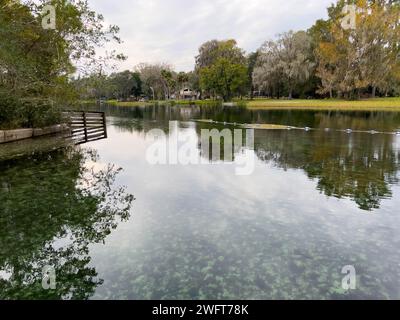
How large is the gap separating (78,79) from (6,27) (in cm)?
761

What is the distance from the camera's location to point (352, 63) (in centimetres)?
5525

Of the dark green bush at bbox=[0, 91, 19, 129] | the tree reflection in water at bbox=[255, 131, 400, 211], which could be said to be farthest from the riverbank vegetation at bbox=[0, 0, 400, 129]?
the tree reflection in water at bbox=[255, 131, 400, 211]

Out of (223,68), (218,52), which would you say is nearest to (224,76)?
(223,68)

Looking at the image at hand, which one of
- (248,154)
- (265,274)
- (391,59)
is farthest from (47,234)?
(391,59)

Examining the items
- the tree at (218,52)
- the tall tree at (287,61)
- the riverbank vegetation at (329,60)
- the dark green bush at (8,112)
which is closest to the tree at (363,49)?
the riverbank vegetation at (329,60)

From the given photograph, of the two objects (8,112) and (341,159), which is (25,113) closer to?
(8,112)

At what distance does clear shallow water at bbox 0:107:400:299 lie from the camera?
4715mm

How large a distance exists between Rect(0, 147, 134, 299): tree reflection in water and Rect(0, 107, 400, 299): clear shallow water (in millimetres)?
29

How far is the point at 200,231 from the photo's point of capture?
6.59 metres

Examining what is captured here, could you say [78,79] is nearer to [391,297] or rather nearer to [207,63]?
[391,297]

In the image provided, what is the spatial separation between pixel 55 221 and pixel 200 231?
3381 millimetres

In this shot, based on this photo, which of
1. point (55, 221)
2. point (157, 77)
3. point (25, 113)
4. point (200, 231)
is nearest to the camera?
point (200, 231)

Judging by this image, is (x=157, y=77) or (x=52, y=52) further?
(x=157, y=77)

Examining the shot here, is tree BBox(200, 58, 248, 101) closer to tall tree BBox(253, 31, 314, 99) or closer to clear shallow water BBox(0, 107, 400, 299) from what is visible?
tall tree BBox(253, 31, 314, 99)
